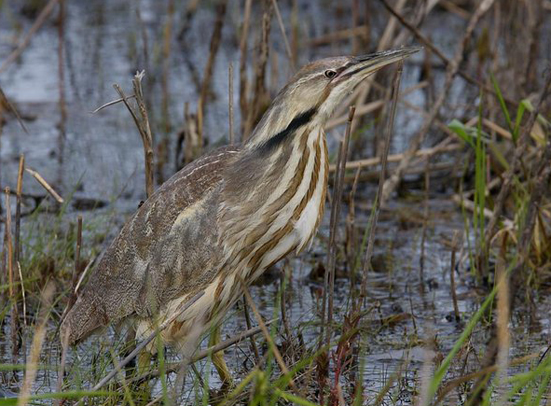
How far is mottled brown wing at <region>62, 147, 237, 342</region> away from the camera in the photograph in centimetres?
334

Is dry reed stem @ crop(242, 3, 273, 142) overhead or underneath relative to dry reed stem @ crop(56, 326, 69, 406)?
overhead

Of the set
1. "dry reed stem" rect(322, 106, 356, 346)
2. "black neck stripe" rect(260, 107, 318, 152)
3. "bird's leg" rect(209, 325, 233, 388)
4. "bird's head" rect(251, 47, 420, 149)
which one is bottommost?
"bird's leg" rect(209, 325, 233, 388)

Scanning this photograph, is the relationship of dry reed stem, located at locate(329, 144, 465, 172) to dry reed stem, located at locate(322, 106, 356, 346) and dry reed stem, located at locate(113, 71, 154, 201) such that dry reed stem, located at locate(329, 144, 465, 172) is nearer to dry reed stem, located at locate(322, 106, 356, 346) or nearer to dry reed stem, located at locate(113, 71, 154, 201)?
dry reed stem, located at locate(113, 71, 154, 201)

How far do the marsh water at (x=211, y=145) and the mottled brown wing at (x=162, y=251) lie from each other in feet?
0.61

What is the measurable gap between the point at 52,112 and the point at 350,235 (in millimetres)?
2985

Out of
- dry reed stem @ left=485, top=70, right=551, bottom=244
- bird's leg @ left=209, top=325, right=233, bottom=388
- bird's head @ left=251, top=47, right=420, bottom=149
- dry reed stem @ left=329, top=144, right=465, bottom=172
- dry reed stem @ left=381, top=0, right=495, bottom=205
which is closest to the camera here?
bird's head @ left=251, top=47, right=420, bottom=149

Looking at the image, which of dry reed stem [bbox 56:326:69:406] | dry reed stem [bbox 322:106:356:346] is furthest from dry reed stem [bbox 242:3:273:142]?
dry reed stem [bbox 56:326:69:406]

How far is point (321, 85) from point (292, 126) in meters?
0.14

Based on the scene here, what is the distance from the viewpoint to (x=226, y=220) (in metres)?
3.28

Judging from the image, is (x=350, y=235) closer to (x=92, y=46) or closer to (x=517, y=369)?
(x=517, y=369)

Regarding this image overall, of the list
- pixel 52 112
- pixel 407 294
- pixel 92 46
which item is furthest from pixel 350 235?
pixel 92 46

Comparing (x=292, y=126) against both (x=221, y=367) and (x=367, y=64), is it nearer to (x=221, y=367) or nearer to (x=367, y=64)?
(x=367, y=64)

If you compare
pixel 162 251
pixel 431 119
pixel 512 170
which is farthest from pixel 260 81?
pixel 162 251

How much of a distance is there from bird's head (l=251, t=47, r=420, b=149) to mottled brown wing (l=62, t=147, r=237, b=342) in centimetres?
29
